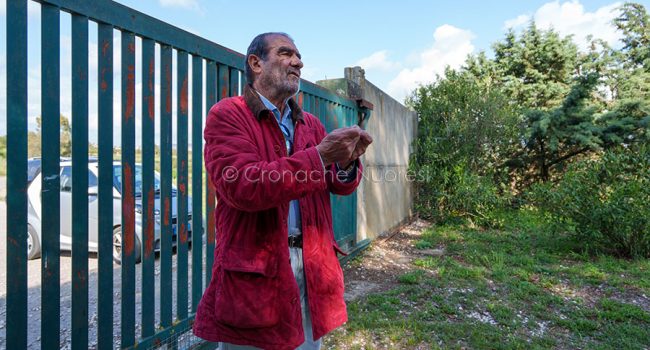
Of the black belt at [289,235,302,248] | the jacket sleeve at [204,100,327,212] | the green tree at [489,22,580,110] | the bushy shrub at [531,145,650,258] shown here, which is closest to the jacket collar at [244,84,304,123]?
the jacket sleeve at [204,100,327,212]

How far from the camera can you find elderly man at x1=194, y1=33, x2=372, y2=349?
1.33m

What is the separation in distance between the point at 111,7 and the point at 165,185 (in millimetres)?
A: 980

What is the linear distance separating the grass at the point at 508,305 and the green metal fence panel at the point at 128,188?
4.65 feet

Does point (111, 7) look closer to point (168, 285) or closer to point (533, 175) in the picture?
point (168, 285)

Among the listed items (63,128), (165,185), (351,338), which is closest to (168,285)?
(165,185)

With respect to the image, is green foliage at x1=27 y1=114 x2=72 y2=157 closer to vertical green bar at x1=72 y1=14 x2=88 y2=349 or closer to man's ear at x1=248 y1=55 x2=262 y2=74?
vertical green bar at x1=72 y1=14 x2=88 y2=349

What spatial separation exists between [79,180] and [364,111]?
4276 millimetres

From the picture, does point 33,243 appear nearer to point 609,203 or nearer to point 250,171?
point 250,171

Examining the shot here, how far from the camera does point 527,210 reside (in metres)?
8.91

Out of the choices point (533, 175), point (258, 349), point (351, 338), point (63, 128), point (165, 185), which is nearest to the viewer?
point (258, 349)

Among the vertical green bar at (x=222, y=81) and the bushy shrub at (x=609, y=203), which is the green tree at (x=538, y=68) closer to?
the bushy shrub at (x=609, y=203)

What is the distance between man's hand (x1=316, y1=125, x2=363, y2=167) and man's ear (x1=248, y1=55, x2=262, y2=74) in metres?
0.49

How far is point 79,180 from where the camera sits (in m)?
2.03

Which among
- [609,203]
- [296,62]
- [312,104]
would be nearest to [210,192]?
[296,62]
